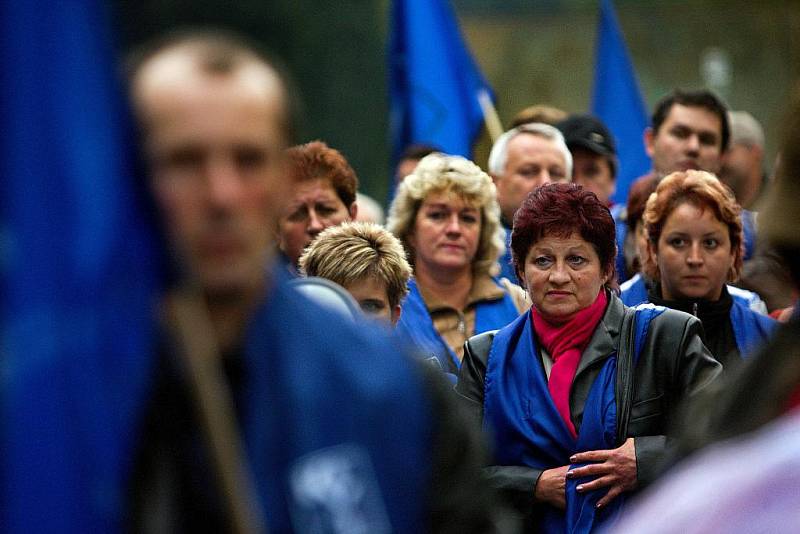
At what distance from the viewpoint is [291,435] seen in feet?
7.14

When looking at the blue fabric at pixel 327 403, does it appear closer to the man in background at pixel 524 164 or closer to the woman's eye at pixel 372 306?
the woman's eye at pixel 372 306

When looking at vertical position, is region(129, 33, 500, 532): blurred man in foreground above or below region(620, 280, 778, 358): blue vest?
above

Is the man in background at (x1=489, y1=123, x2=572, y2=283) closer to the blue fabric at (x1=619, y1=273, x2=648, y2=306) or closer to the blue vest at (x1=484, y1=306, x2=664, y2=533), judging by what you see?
the blue fabric at (x1=619, y1=273, x2=648, y2=306)

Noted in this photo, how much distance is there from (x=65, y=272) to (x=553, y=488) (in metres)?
2.70

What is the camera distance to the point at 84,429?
6.61ft

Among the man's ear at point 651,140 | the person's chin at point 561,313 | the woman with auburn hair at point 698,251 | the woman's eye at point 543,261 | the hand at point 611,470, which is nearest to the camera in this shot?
the hand at point 611,470

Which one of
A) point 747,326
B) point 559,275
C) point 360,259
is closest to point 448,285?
point 360,259

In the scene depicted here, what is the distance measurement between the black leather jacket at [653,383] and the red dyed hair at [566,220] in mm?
396

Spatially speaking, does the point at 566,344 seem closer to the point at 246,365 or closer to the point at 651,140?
the point at 246,365

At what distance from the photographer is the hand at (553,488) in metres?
4.44

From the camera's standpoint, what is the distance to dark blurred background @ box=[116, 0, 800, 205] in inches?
745

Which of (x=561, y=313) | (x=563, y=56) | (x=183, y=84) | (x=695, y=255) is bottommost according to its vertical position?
(x=561, y=313)

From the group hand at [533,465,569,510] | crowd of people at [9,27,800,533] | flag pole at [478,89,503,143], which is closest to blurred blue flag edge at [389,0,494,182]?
flag pole at [478,89,503,143]

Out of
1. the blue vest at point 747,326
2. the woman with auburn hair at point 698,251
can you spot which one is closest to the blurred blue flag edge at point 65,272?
the blue vest at point 747,326
